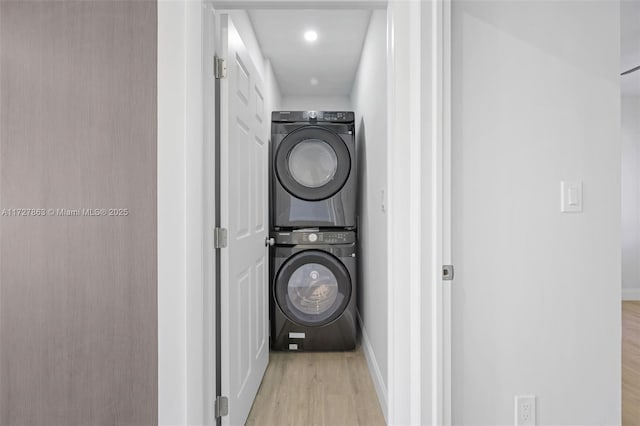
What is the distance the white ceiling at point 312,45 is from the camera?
260 centimetres

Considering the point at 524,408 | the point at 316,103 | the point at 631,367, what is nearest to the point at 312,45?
the point at 316,103

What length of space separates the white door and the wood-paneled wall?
0.29 m

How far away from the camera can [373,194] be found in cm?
257

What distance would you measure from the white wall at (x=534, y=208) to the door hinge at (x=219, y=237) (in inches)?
35.3

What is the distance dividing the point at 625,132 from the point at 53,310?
19.8ft

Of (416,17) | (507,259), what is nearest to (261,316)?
(507,259)

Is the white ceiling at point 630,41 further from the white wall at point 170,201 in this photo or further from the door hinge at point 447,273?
the white wall at point 170,201

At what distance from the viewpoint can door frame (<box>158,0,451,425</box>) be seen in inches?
53.1

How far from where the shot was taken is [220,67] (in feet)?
5.11

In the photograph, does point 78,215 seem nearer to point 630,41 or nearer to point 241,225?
point 241,225

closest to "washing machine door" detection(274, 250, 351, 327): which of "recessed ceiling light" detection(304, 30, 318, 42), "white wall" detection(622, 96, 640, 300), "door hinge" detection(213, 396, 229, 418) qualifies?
"door hinge" detection(213, 396, 229, 418)

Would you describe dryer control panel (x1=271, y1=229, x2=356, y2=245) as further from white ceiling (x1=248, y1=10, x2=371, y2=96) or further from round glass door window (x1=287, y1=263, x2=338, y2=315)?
white ceiling (x1=248, y1=10, x2=371, y2=96)

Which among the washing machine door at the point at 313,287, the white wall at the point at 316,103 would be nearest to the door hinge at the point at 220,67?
the washing machine door at the point at 313,287

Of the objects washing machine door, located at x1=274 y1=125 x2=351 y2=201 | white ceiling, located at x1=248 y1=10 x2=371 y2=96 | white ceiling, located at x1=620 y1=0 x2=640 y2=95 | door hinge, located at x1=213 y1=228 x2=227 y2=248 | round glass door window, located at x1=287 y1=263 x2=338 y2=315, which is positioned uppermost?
white ceiling, located at x1=620 y1=0 x2=640 y2=95
